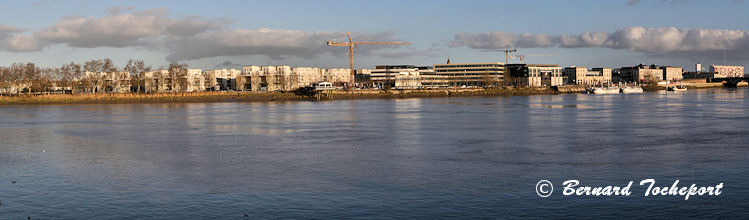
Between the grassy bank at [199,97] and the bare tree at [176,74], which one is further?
the bare tree at [176,74]

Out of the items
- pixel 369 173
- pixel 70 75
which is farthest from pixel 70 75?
pixel 369 173

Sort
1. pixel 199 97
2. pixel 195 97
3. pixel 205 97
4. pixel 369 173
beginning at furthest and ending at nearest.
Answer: pixel 195 97, pixel 199 97, pixel 205 97, pixel 369 173

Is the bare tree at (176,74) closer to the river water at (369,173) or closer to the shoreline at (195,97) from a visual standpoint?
the shoreline at (195,97)

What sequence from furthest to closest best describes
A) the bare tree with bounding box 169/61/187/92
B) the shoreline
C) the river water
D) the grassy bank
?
the bare tree with bounding box 169/61/187/92, the grassy bank, the shoreline, the river water

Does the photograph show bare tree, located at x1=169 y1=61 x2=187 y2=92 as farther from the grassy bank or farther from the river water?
the river water

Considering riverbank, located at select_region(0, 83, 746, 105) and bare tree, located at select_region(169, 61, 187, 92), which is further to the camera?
bare tree, located at select_region(169, 61, 187, 92)

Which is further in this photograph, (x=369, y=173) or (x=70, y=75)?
(x=70, y=75)

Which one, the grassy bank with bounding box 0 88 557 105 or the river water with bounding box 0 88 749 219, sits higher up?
the grassy bank with bounding box 0 88 557 105

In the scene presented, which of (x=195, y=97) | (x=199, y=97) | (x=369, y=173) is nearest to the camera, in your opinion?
(x=369, y=173)

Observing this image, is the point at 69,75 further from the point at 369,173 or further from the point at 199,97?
the point at 369,173

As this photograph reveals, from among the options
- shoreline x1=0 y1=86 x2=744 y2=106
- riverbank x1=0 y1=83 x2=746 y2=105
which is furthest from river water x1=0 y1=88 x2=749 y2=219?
riverbank x1=0 y1=83 x2=746 y2=105

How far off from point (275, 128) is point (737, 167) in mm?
31221

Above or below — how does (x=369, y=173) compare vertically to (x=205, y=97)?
below

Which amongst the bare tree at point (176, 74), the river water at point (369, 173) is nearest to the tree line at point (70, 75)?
the bare tree at point (176, 74)
